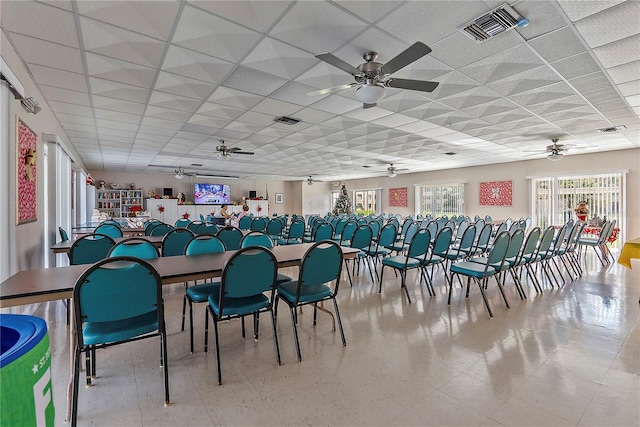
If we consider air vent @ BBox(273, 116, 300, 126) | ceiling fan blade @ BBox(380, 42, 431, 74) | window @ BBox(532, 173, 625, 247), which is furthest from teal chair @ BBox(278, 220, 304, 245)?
window @ BBox(532, 173, 625, 247)

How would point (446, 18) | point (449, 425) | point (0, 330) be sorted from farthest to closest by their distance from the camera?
1. point (446, 18)
2. point (449, 425)
3. point (0, 330)

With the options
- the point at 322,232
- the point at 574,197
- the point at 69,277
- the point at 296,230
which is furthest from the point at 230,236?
the point at 574,197

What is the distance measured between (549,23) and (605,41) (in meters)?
0.69

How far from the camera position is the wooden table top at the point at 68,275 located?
5.25 ft

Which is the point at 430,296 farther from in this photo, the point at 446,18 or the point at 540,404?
the point at 446,18

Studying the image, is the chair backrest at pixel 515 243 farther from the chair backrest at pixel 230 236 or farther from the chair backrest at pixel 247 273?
the chair backrest at pixel 230 236

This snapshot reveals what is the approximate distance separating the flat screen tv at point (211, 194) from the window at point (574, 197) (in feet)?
39.6

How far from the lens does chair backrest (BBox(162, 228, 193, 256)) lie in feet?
11.6

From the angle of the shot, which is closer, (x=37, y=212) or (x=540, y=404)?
(x=540, y=404)

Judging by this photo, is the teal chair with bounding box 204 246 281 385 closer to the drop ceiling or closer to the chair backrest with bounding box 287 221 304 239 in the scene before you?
the drop ceiling

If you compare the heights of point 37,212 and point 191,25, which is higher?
point 191,25

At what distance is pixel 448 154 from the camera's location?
7.81 metres

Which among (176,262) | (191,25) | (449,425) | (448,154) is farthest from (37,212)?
(448,154)

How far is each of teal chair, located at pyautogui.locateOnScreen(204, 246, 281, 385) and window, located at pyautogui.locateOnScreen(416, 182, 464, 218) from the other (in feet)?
32.6
